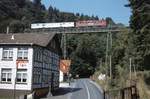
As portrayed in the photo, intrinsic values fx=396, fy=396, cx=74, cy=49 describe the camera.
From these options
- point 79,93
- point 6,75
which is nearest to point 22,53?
point 6,75

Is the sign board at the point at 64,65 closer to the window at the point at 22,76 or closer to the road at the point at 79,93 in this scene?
the road at the point at 79,93

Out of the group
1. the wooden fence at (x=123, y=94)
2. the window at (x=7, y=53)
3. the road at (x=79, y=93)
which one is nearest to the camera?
the wooden fence at (x=123, y=94)

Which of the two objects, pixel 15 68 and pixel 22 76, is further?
pixel 15 68

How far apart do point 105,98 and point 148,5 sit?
6.79m

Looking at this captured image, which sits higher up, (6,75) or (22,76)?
(6,75)

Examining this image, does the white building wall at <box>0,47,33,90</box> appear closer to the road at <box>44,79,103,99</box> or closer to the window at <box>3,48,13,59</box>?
the window at <box>3,48,13,59</box>

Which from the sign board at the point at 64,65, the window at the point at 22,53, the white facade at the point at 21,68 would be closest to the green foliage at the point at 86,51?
the sign board at the point at 64,65

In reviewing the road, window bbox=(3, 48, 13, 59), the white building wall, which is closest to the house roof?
window bbox=(3, 48, 13, 59)

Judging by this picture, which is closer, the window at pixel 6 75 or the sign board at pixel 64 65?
the window at pixel 6 75

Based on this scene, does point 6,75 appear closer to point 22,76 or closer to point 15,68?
point 15,68

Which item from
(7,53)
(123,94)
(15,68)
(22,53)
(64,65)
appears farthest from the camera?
(64,65)

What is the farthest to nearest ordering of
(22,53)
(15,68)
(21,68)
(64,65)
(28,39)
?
(64,65) < (28,39) < (22,53) < (15,68) < (21,68)

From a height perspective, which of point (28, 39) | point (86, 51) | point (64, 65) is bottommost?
point (64, 65)

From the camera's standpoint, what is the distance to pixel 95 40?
16650cm
